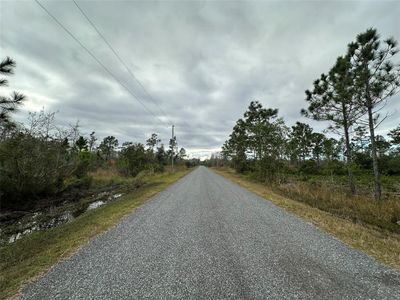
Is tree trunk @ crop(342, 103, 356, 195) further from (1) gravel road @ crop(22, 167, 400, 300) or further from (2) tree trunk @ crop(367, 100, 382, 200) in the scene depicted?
(1) gravel road @ crop(22, 167, 400, 300)

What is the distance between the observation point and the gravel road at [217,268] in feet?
8.74

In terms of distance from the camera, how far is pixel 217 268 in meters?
3.26

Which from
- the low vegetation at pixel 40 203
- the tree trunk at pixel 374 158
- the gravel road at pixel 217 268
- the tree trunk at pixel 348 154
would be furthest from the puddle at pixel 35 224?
the tree trunk at pixel 348 154

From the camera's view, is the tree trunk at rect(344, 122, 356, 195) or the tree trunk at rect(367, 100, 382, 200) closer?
the tree trunk at rect(367, 100, 382, 200)

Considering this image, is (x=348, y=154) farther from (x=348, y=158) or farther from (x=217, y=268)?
(x=217, y=268)

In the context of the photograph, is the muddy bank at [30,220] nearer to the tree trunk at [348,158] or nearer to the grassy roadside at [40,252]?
the grassy roadside at [40,252]

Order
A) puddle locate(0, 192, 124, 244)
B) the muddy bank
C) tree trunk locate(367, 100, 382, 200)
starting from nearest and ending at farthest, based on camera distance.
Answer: puddle locate(0, 192, 124, 244) < the muddy bank < tree trunk locate(367, 100, 382, 200)

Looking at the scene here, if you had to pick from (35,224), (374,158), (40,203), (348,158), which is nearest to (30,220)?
(35,224)

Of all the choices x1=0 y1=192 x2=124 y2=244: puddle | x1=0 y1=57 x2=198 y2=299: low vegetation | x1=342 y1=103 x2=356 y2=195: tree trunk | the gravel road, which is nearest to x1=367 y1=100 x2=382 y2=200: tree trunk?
x1=342 y1=103 x2=356 y2=195: tree trunk

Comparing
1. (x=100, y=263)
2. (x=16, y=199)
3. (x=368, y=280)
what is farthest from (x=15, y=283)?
(x=16, y=199)

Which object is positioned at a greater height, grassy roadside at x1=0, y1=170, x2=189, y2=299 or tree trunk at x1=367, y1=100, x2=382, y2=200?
tree trunk at x1=367, y1=100, x2=382, y2=200

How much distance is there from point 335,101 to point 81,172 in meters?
19.3

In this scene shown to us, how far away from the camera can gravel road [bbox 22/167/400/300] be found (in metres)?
2.66

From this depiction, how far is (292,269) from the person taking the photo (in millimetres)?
3240
